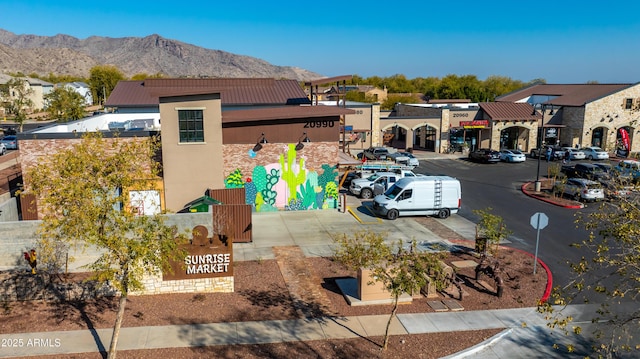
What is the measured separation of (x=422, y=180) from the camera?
26594 millimetres

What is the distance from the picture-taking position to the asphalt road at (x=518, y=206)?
69.7ft

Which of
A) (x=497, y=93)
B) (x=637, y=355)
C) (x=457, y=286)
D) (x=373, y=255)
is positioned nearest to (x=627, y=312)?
(x=637, y=355)

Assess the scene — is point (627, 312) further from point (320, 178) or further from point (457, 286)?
point (320, 178)

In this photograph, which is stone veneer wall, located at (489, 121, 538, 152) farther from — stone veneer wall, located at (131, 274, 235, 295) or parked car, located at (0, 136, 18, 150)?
parked car, located at (0, 136, 18, 150)

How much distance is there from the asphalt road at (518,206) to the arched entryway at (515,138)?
5.15 m

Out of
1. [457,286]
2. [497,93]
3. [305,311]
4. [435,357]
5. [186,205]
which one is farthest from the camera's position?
[497,93]

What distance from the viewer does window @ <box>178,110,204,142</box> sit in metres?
23.9

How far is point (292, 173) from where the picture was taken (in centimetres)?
2731

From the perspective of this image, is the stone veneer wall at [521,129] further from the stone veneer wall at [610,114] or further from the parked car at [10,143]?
the parked car at [10,143]

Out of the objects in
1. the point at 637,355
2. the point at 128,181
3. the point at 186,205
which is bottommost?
the point at 637,355

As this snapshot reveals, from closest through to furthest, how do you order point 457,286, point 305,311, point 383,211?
point 305,311
point 457,286
point 383,211

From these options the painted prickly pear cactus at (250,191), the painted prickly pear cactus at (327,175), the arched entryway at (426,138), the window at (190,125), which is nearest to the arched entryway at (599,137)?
the arched entryway at (426,138)

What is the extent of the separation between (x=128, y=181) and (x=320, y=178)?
16.5 meters

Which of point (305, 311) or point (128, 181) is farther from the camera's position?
point (305, 311)
